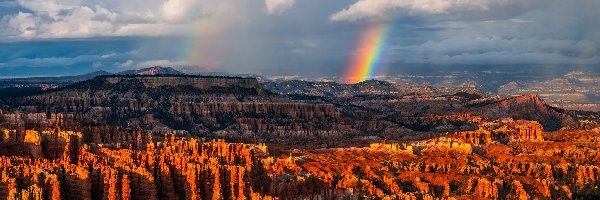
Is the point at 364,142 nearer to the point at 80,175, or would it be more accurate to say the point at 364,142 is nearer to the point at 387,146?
the point at 387,146

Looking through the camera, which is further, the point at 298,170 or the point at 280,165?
the point at 298,170

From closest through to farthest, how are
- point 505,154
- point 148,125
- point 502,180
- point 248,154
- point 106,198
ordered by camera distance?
point 106,198, point 248,154, point 502,180, point 505,154, point 148,125

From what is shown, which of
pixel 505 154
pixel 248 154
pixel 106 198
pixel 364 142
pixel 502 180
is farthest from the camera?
pixel 364 142

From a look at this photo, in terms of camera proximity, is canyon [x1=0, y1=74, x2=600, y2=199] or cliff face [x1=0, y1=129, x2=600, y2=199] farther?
canyon [x1=0, y1=74, x2=600, y2=199]

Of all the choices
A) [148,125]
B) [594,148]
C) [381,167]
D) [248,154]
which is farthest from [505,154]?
[148,125]

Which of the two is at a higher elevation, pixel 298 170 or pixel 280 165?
pixel 280 165

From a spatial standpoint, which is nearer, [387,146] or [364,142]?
[387,146]

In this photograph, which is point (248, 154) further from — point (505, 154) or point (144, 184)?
point (505, 154)

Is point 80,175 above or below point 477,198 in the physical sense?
above

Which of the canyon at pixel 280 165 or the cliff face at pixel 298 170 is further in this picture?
the canyon at pixel 280 165
